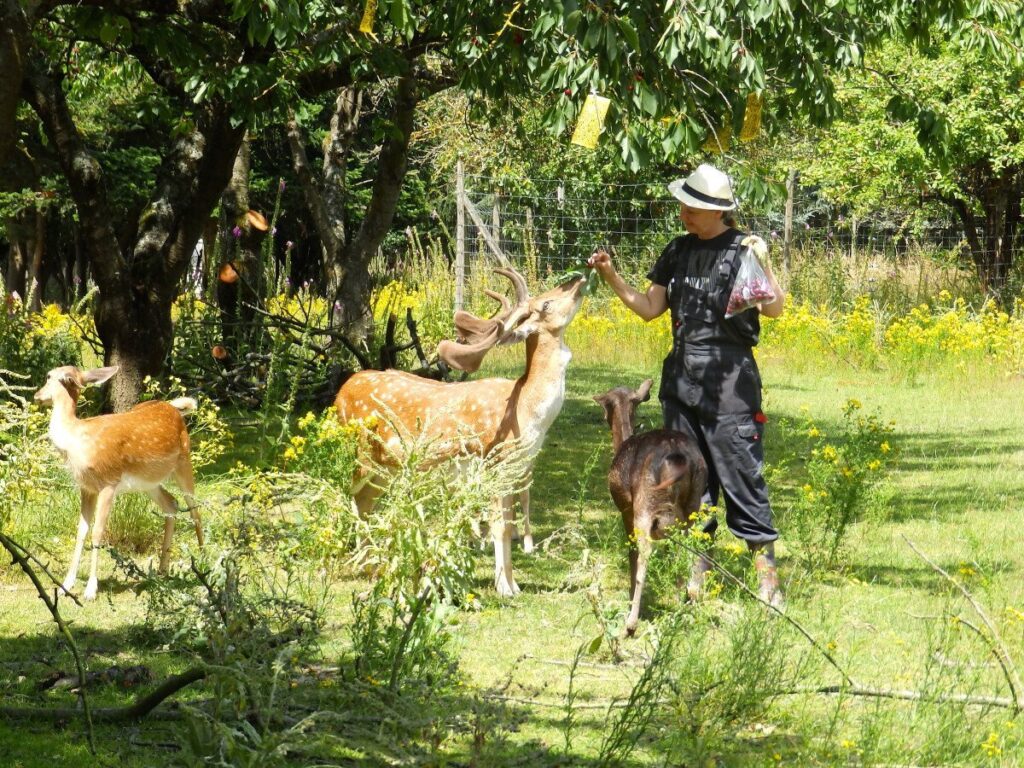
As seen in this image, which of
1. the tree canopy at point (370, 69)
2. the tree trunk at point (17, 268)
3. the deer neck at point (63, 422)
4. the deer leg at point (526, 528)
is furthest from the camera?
the tree trunk at point (17, 268)

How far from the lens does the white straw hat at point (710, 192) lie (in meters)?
6.81

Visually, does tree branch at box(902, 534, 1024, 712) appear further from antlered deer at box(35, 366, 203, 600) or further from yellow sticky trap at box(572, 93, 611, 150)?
antlered deer at box(35, 366, 203, 600)

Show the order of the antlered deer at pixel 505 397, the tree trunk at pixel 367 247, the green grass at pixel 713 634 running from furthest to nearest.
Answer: the tree trunk at pixel 367 247 < the antlered deer at pixel 505 397 < the green grass at pixel 713 634

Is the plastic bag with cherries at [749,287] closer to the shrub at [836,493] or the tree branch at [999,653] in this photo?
the shrub at [836,493]

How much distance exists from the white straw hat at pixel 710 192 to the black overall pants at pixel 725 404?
0.29 m

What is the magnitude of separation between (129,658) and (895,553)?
436 centimetres

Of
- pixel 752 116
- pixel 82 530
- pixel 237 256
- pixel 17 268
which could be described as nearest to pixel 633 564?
pixel 752 116

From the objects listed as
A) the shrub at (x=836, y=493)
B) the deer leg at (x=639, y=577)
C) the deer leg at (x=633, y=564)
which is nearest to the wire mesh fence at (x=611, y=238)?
the shrub at (x=836, y=493)

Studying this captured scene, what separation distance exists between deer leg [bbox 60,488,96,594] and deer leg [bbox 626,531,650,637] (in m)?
2.72

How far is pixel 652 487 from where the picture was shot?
640cm

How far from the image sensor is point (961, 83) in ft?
63.1

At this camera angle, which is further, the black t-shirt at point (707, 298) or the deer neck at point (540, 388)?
the deer neck at point (540, 388)

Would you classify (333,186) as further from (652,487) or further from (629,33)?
(629,33)

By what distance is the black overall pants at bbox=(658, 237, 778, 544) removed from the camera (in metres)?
6.86
